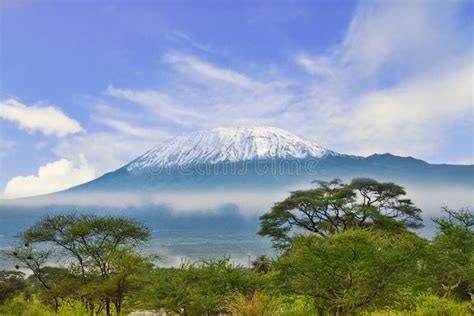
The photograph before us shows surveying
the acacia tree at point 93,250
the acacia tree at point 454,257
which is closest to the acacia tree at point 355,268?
the acacia tree at point 454,257

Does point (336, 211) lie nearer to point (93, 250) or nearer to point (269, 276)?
point (93, 250)

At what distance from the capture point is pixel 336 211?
86.1 feet

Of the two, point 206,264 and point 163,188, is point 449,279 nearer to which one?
point 206,264

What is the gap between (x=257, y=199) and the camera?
195 meters

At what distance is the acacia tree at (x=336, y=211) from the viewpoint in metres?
24.8

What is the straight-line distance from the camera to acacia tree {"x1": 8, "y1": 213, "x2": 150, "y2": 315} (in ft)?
47.2

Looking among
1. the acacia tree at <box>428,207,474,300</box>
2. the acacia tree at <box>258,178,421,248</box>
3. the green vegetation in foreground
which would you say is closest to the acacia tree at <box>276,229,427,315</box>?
the green vegetation in foreground

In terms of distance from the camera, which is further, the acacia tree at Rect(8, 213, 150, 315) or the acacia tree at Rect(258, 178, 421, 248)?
the acacia tree at Rect(258, 178, 421, 248)

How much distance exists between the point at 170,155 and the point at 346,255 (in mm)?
185775

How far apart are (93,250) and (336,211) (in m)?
13.8

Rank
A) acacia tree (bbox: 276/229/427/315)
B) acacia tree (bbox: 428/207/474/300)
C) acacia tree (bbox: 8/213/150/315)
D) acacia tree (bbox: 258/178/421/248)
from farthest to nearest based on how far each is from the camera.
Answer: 1. acacia tree (bbox: 258/178/421/248)
2. acacia tree (bbox: 8/213/150/315)
3. acacia tree (bbox: 428/207/474/300)
4. acacia tree (bbox: 276/229/427/315)

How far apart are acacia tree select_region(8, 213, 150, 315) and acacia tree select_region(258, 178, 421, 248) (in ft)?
31.6

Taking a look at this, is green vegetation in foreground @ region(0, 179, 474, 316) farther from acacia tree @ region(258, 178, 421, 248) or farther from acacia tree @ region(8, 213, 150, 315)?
acacia tree @ region(258, 178, 421, 248)

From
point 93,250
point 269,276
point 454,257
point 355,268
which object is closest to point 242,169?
point 93,250
